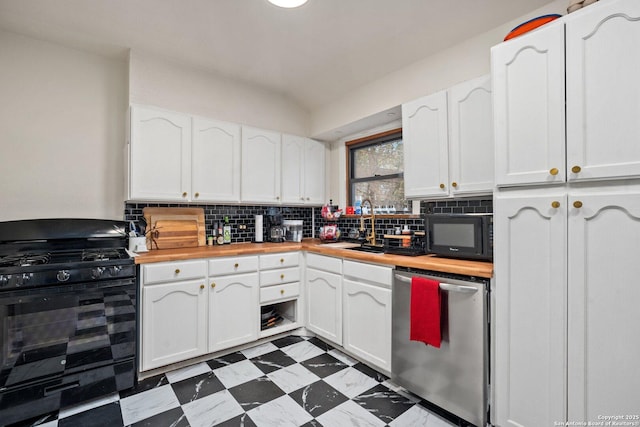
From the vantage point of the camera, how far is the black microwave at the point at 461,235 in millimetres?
1787

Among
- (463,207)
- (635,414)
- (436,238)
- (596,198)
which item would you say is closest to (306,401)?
(436,238)

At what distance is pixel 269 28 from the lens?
7.33 feet

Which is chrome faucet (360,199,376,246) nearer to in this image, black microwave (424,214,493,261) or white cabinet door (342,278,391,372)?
white cabinet door (342,278,391,372)

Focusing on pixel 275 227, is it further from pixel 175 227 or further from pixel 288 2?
pixel 288 2

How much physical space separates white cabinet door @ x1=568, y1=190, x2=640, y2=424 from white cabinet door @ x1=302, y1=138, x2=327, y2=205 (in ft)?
7.87

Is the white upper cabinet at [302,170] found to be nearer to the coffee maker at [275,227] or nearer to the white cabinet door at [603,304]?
the coffee maker at [275,227]

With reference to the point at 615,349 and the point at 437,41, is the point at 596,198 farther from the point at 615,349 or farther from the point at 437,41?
the point at 437,41

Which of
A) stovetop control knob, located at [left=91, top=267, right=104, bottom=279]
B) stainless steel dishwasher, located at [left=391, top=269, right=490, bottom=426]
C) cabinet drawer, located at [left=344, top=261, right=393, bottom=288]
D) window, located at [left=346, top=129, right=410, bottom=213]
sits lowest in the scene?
stainless steel dishwasher, located at [left=391, top=269, right=490, bottom=426]

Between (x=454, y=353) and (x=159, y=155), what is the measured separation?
247 centimetres

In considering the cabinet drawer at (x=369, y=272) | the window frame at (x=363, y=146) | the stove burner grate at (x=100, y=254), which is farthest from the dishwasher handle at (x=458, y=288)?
the stove burner grate at (x=100, y=254)

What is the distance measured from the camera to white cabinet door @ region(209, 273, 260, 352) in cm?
237

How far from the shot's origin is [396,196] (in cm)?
298

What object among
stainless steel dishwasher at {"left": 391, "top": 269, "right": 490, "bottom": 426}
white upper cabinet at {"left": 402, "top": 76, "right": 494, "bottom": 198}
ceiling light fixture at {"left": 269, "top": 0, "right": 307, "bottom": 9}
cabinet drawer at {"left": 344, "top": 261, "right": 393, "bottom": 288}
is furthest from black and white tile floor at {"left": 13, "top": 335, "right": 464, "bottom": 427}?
ceiling light fixture at {"left": 269, "top": 0, "right": 307, "bottom": 9}

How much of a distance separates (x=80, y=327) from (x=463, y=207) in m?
2.58
